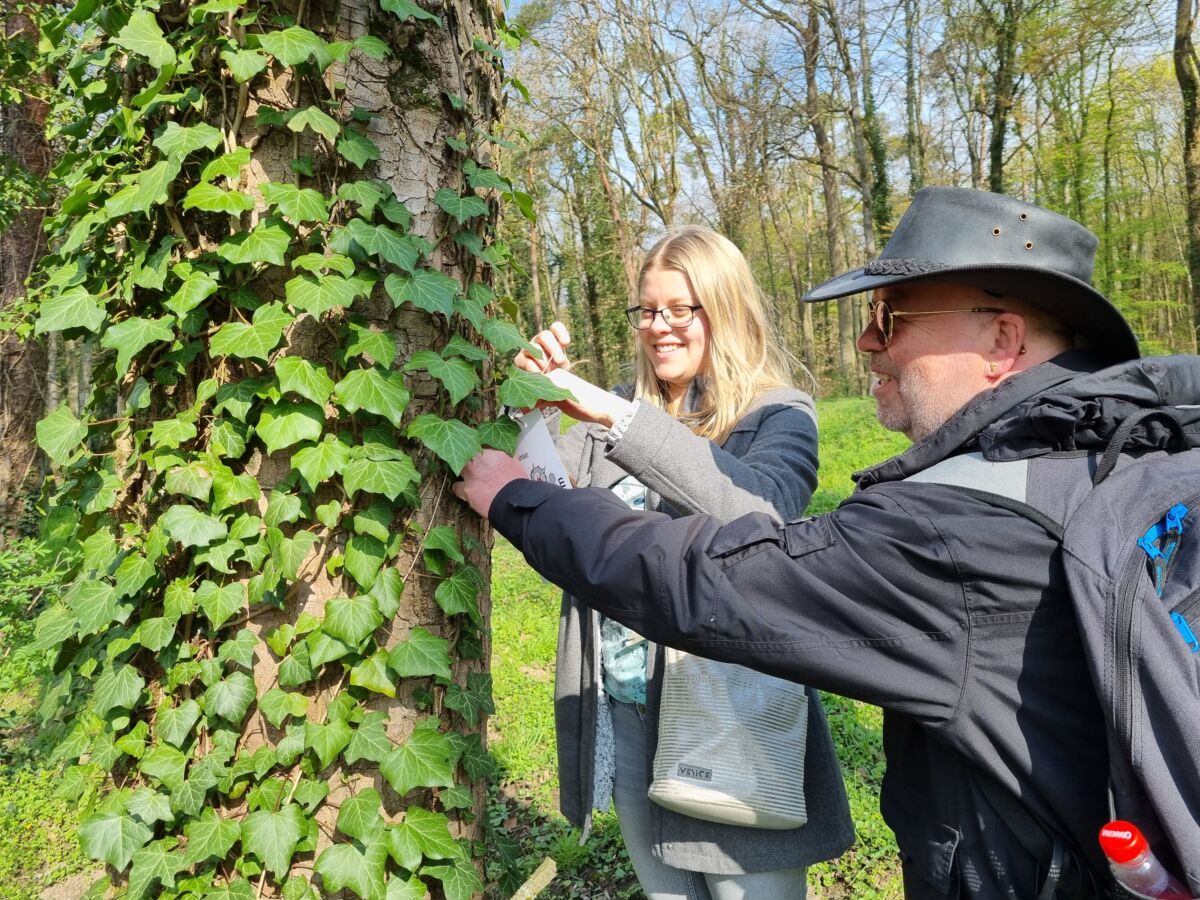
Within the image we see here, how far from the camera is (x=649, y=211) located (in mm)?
18109

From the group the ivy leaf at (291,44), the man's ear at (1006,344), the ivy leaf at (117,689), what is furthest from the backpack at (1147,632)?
the ivy leaf at (117,689)

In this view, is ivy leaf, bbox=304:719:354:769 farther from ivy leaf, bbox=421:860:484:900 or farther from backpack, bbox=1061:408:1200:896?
backpack, bbox=1061:408:1200:896

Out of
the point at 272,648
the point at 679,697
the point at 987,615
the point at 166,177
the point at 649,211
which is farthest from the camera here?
the point at 649,211

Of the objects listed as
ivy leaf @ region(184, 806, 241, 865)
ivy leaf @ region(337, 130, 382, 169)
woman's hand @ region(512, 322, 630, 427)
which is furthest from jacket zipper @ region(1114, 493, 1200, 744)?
ivy leaf @ region(184, 806, 241, 865)

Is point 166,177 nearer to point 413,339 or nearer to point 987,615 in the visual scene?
point 413,339

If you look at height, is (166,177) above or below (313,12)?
below

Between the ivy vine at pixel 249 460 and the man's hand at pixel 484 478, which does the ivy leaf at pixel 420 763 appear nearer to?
the ivy vine at pixel 249 460

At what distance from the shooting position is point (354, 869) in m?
1.56

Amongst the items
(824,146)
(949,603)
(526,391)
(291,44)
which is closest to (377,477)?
(526,391)

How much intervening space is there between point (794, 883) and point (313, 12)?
222 cm

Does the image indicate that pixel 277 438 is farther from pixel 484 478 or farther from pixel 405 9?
pixel 405 9

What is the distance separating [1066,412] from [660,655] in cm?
113

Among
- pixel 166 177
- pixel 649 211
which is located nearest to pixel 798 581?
pixel 166 177

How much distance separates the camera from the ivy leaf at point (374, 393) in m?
1.52
